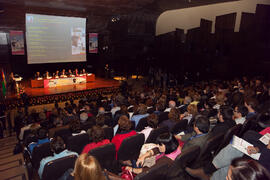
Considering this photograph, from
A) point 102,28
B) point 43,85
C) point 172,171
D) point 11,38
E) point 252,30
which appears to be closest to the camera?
point 172,171

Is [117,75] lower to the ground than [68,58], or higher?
lower

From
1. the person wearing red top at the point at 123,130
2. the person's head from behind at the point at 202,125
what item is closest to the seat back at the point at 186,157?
Result: the person's head from behind at the point at 202,125

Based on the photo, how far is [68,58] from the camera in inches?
552

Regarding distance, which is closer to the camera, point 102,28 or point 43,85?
point 43,85

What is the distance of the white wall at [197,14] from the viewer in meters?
11.0

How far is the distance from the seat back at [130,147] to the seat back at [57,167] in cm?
81

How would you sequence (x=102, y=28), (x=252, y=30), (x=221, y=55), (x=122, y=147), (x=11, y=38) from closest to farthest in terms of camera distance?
(x=122, y=147)
(x=252, y=30)
(x=221, y=55)
(x=11, y=38)
(x=102, y=28)

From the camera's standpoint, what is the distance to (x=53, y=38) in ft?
41.9

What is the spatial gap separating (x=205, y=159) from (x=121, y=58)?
14890 millimetres

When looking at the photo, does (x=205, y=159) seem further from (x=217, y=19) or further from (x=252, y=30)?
(x=217, y=19)

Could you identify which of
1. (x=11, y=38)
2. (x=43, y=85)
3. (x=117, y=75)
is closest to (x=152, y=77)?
(x=117, y=75)

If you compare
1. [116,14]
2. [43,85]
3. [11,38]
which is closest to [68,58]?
[43,85]

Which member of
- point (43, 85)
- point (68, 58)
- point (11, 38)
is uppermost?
point (11, 38)

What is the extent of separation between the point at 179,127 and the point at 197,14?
39.7 ft
